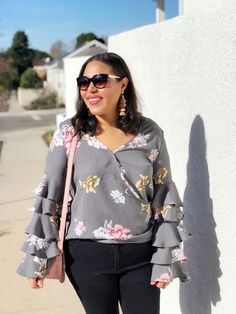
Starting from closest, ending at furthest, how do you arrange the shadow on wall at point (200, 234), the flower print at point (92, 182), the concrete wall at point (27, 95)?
the flower print at point (92, 182) → the shadow on wall at point (200, 234) → the concrete wall at point (27, 95)

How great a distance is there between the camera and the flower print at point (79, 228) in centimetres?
220

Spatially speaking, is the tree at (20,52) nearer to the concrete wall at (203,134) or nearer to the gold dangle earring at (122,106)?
the concrete wall at (203,134)

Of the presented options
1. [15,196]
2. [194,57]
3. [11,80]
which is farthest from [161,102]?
[11,80]

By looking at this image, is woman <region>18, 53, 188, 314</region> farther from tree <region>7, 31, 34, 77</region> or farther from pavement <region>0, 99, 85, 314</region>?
tree <region>7, 31, 34, 77</region>

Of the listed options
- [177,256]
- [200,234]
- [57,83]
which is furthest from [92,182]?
[57,83]

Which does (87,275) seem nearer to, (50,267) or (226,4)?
(50,267)

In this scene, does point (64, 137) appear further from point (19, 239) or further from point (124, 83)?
point (19, 239)

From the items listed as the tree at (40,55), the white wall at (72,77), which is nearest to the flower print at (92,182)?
the white wall at (72,77)

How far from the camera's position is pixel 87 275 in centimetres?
225

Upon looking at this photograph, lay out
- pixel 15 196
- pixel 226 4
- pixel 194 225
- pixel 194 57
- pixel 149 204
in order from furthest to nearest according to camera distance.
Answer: pixel 15 196
pixel 194 225
pixel 194 57
pixel 149 204
pixel 226 4

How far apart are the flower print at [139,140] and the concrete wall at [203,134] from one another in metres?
0.35

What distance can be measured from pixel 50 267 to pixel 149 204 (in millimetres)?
519

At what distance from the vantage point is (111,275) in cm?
224

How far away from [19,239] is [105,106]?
3731mm
